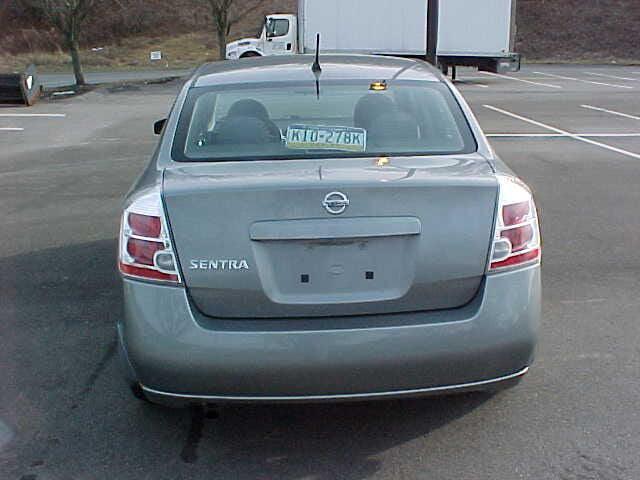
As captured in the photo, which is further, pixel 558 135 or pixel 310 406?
pixel 558 135

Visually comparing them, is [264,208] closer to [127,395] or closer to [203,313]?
[203,313]

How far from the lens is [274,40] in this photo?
2859 cm

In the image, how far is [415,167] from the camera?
11.5 feet

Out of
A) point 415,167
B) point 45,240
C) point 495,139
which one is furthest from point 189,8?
point 415,167

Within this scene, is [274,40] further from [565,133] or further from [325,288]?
[325,288]

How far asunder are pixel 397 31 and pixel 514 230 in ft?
80.8

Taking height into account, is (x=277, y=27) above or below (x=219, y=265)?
below

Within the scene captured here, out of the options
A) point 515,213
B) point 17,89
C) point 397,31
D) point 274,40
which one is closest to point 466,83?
→ point 397,31

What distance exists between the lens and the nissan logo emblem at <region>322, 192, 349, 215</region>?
3166 millimetres

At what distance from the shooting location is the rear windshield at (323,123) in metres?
3.83

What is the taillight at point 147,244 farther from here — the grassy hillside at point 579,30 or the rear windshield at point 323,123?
the grassy hillside at point 579,30

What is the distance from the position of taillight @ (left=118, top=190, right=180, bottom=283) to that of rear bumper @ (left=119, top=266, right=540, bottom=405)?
6cm

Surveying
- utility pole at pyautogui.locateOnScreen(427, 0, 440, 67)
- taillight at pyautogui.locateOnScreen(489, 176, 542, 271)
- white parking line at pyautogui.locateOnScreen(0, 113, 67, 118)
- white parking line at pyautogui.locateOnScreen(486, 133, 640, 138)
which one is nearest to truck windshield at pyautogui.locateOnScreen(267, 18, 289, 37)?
white parking line at pyautogui.locateOnScreen(0, 113, 67, 118)

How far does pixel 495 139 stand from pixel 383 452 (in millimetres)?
10333
